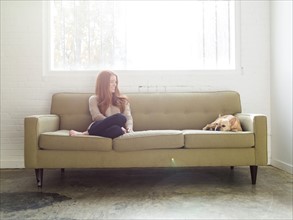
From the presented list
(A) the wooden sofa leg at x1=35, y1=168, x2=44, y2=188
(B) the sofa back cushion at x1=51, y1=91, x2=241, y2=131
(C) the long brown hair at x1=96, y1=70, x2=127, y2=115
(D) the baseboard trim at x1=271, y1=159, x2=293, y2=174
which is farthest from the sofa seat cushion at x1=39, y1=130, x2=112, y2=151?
(D) the baseboard trim at x1=271, y1=159, x2=293, y2=174

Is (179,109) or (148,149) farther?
(179,109)

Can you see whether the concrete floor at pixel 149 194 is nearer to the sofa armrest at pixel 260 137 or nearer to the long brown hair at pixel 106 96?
the sofa armrest at pixel 260 137

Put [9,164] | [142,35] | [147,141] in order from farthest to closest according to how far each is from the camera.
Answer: [142,35] < [9,164] < [147,141]

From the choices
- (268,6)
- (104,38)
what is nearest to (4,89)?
(104,38)

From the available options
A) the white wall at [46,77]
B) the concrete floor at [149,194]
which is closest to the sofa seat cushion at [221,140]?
the concrete floor at [149,194]

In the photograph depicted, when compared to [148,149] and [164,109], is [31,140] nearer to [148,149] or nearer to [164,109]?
[148,149]

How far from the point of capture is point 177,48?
4293 millimetres

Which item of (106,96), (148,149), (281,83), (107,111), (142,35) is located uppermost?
(142,35)

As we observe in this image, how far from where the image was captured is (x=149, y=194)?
2.80 m

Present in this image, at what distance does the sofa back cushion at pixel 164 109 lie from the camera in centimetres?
371

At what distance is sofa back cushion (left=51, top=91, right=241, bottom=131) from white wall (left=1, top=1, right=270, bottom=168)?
1.08ft

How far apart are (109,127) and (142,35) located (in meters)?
1.68

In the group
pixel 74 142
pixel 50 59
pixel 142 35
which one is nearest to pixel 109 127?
pixel 74 142

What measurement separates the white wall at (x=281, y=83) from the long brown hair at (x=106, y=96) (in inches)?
71.1
